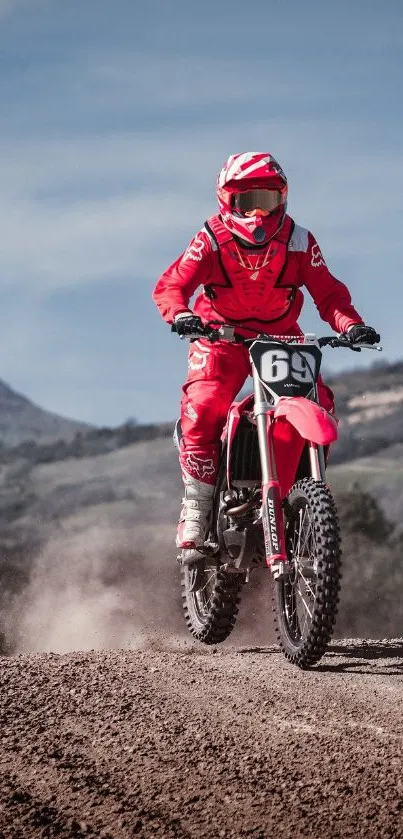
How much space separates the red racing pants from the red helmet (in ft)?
3.17

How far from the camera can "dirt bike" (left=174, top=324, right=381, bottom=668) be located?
25.1ft

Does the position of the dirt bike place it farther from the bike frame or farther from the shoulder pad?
the shoulder pad

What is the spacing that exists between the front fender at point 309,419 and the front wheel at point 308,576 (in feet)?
1.36

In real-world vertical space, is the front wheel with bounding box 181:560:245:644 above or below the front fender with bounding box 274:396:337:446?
below

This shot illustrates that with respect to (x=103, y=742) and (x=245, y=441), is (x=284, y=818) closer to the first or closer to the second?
(x=103, y=742)

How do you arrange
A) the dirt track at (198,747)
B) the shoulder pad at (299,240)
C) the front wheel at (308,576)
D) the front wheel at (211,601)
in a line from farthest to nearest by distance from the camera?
the front wheel at (211,601), the shoulder pad at (299,240), the front wheel at (308,576), the dirt track at (198,747)

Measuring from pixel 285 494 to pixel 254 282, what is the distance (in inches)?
72.6

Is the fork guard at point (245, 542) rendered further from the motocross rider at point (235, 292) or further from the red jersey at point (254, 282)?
the red jersey at point (254, 282)

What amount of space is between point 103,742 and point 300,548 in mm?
2324

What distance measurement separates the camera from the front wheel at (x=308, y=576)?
24.8 feet

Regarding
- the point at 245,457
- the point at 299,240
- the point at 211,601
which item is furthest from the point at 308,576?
the point at 299,240

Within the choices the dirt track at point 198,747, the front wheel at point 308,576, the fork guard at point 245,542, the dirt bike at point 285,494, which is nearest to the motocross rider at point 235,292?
the dirt bike at point 285,494

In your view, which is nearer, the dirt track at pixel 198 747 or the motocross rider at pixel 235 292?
the dirt track at pixel 198 747

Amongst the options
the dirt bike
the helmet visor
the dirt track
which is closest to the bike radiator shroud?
the dirt bike
